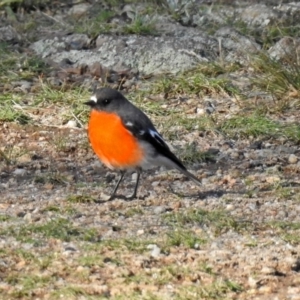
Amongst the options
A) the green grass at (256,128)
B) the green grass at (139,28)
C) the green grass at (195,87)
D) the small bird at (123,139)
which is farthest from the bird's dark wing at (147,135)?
the green grass at (139,28)

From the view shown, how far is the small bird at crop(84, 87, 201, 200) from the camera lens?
7770 mm

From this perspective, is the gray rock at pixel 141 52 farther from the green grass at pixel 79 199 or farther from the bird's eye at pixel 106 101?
the green grass at pixel 79 199

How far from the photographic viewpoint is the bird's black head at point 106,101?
790cm

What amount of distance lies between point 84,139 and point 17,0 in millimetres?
3180

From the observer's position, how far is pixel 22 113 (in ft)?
Answer: 30.8

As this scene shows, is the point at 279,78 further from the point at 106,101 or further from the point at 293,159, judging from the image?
the point at 106,101

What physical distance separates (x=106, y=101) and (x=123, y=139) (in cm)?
33

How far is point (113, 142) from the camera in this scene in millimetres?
7758

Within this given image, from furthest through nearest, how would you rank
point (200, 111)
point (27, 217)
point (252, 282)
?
1. point (200, 111)
2. point (27, 217)
3. point (252, 282)

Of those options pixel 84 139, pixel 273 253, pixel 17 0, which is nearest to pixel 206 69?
pixel 84 139

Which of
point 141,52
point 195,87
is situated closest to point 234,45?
point 141,52

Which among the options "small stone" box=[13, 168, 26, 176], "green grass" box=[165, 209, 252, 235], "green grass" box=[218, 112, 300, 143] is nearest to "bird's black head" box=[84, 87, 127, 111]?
"small stone" box=[13, 168, 26, 176]

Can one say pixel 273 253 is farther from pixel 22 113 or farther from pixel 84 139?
pixel 22 113

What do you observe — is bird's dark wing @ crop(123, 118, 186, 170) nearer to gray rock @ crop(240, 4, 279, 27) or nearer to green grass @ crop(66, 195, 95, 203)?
green grass @ crop(66, 195, 95, 203)
